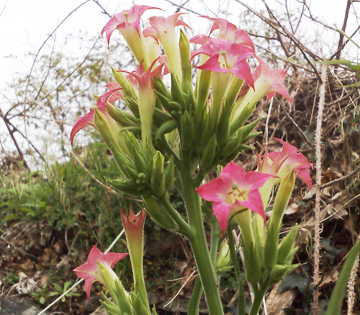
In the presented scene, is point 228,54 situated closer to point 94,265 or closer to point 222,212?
point 222,212

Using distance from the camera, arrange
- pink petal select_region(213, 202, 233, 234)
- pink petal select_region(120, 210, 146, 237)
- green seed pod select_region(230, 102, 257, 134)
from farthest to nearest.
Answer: pink petal select_region(120, 210, 146, 237) → green seed pod select_region(230, 102, 257, 134) → pink petal select_region(213, 202, 233, 234)

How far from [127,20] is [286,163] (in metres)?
0.58

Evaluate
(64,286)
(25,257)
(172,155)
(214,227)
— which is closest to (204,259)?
(214,227)

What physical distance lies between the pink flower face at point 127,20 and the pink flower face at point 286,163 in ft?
1.62

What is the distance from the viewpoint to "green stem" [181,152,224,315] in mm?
1040

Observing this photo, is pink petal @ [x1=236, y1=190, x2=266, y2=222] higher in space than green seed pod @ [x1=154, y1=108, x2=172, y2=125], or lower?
lower

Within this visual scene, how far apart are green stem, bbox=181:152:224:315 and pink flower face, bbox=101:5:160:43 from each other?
39cm

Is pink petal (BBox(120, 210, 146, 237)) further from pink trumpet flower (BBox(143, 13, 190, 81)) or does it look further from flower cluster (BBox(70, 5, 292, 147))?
pink trumpet flower (BBox(143, 13, 190, 81))

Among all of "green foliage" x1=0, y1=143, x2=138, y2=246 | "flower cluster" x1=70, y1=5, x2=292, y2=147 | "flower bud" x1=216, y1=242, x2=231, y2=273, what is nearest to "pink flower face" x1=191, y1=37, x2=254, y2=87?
"flower cluster" x1=70, y1=5, x2=292, y2=147

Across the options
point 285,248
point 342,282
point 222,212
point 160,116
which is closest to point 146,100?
point 160,116

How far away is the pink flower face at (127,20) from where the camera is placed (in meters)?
1.03

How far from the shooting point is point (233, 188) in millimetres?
826

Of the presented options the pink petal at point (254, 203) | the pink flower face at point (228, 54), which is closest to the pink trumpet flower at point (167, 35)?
the pink flower face at point (228, 54)

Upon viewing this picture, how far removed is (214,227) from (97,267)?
0.38 m
